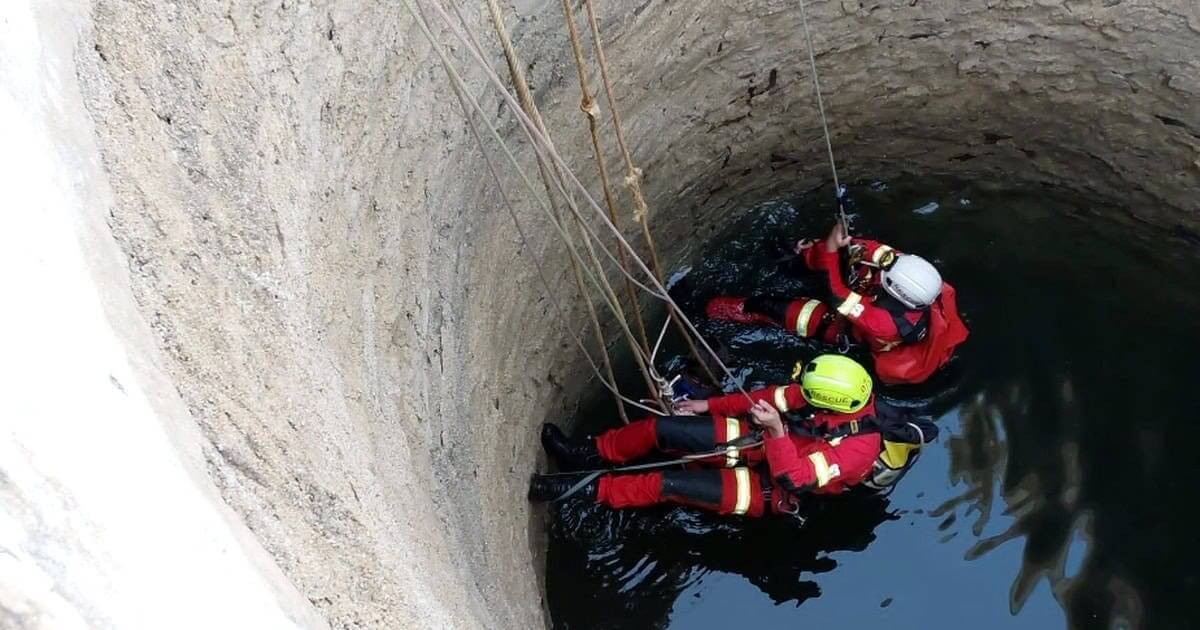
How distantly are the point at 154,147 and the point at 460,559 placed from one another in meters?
1.12

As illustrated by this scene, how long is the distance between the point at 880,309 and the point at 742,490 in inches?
40.7

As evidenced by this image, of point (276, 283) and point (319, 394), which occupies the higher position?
point (276, 283)

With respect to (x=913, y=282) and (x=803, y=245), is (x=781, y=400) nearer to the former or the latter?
(x=913, y=282)

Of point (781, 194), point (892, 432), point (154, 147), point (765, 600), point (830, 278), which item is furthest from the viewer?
point (781, 194)

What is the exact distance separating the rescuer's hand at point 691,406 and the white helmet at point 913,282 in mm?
965

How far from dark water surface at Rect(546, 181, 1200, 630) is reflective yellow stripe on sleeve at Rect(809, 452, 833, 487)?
23.7 inches

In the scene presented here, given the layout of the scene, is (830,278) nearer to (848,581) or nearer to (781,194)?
(781,194)

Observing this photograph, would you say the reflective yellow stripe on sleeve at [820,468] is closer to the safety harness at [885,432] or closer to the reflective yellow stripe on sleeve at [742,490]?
the safety harness at [885,432]

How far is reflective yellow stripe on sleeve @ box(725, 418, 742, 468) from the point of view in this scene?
362cm

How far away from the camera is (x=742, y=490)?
3627 millimetres

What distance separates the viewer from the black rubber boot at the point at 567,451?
11.9ft

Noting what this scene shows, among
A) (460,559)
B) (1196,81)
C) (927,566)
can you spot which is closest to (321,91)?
(460,559)

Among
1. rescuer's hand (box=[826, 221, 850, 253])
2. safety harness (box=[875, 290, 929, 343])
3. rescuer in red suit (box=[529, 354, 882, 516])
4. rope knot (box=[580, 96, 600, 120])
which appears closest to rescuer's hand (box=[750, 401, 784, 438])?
rescuer in red suit (box=[529, 354, 882, 516])

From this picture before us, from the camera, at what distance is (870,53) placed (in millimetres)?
3893
